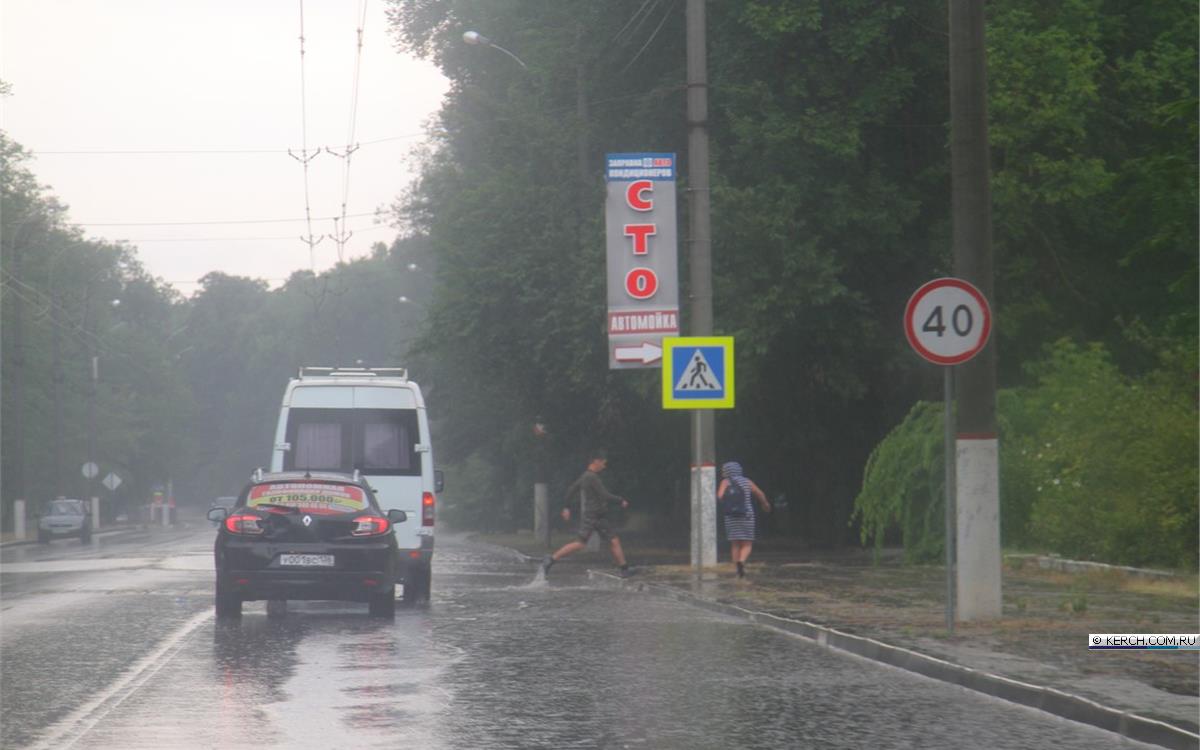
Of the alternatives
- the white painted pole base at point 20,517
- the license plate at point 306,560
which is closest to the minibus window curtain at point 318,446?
the license plate at point 306,560

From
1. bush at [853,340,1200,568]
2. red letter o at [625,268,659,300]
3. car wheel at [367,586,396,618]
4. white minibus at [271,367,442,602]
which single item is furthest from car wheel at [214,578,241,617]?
red letter o at [625,268,659,300]

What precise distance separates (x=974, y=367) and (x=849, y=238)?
15.4 m

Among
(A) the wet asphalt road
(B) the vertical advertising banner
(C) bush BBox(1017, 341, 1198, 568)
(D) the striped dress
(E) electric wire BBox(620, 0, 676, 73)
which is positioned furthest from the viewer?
(E) electric wire BBox(620, 0, 676, 73)

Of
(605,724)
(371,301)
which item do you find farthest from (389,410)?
(371,301)

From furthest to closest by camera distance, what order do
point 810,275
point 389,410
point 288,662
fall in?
point 810,275, point 389,410, point 288,662

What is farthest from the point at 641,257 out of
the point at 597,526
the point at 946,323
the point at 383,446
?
the point at 946,323

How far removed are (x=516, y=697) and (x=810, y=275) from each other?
1910cm

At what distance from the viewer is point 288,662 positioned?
13688 millimetres

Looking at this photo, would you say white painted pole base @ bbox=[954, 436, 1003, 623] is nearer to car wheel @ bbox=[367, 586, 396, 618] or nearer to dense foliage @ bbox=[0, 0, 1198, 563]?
car wheel @ bbox=[367, 586, 396, 618]

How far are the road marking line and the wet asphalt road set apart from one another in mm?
23

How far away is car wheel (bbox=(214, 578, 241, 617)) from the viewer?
17.4 m

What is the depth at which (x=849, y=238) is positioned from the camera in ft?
102

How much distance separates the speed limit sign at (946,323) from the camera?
48.2ft

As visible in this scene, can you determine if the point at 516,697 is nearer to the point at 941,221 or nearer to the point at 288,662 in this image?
the point at 288,662
